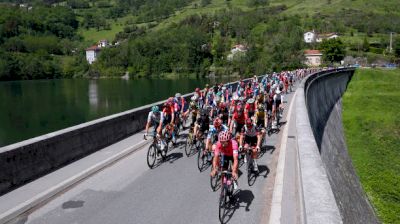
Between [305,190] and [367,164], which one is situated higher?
[305,190]

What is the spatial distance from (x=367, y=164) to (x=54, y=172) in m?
20.6

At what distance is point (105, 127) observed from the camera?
527 inches

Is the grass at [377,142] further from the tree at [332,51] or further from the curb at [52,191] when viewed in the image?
the tree at [332,51]

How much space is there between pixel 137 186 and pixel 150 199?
0.89m

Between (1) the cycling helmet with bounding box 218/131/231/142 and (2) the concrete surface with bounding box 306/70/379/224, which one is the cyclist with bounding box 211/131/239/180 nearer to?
(1) the cycling helmet with bounding box 218/131/231/142

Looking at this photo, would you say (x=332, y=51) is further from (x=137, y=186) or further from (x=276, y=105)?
(x=137, y=186)

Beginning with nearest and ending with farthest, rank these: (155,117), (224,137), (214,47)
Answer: (224,137) < (155,117) < (214,47)

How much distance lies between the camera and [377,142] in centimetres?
3153

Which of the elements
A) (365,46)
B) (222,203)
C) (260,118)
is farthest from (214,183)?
(365,46)

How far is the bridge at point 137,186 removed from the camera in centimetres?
724

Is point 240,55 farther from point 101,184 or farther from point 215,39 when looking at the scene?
point 101,184

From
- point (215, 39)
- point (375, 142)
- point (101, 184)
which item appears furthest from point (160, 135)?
point (215, 39)

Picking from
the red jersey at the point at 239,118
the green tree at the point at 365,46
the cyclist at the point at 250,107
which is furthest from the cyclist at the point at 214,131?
the green tree at the point at 365,46

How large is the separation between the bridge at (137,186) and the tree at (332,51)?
10538 cm
